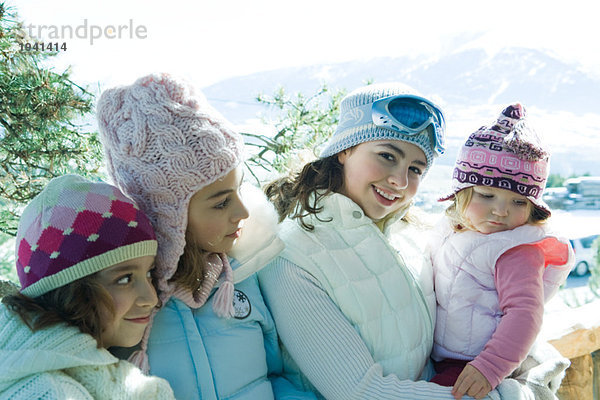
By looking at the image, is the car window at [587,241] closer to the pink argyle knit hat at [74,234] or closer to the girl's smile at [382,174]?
the girl's smile at [382,174]

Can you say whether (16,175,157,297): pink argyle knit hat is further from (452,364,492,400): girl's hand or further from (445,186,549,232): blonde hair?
(445,186,549,232): blonde hair

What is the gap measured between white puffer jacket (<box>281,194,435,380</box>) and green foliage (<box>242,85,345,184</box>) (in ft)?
2.72

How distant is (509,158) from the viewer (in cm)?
157

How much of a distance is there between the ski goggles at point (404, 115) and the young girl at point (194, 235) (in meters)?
0.46

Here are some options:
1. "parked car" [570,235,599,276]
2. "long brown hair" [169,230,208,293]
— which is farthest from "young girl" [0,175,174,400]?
"parked car" [570,235,599,276]

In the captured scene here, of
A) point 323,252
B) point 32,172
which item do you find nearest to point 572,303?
point 323,252

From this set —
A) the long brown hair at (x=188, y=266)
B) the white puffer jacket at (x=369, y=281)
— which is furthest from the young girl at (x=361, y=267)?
the long brown hair at (x=188, y=266)

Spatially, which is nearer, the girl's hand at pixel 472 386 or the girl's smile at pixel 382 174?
the girl's hand at pixel 472 386

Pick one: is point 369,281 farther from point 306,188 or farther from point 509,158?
point 509,158

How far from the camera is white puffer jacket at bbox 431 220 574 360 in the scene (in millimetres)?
1551

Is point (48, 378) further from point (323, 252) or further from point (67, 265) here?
point (323, 252)

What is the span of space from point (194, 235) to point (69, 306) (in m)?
0.34

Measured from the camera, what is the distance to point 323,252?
58.2 inches

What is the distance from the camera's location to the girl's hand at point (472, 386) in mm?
1391
